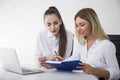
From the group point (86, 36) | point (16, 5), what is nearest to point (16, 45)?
point (16, 5)

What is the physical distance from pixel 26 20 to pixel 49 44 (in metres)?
0.54

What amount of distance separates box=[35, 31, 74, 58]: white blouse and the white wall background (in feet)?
0.60

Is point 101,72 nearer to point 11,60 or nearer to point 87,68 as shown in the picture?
point 87,68

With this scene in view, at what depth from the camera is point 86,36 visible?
2500 millimetres

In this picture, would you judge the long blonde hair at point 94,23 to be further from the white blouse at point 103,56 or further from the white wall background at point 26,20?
the white wall background at point 26,20

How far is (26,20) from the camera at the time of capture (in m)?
3.43

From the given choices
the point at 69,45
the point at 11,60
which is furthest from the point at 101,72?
the point at 69,45

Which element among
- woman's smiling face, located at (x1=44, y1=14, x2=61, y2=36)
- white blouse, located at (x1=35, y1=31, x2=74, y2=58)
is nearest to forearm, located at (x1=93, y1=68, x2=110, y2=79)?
white blouse, located at (x1=35, y1=31, x2=74, y2=58)

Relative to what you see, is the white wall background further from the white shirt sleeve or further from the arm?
the arm

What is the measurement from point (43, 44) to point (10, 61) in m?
1.10

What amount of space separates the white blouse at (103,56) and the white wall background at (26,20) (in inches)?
36.7

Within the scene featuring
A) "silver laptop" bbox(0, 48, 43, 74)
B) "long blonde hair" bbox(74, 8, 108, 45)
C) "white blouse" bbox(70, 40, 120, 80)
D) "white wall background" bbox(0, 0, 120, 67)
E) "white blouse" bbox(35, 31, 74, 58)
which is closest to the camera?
"silver laptop" bbox(0, 48, 43, 74)

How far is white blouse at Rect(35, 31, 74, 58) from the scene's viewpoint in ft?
10.1

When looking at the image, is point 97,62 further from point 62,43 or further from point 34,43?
point 34,43
